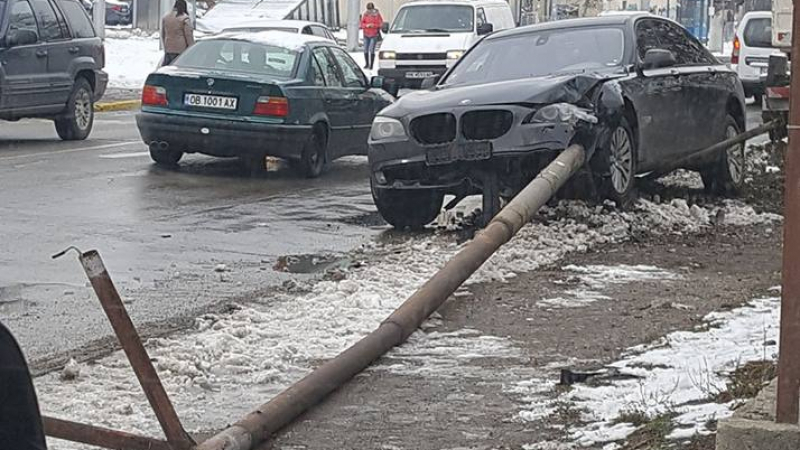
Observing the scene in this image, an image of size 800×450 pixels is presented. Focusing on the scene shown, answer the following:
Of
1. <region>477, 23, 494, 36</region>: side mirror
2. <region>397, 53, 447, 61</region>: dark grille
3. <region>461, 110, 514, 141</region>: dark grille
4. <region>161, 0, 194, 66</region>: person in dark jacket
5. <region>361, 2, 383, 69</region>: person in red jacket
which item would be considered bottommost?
<region>361, 2, 383, 69</region>: person in red jacket

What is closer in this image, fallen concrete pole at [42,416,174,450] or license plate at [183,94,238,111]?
fallen concrete pole at [42,416,174,450]

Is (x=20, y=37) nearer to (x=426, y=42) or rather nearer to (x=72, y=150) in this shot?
(x=72, y=150)

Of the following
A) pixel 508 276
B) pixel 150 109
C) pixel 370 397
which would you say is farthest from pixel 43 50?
pixel 370 397

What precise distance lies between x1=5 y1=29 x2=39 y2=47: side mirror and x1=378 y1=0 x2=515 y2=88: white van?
12.5 meters

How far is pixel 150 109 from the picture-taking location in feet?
49.5

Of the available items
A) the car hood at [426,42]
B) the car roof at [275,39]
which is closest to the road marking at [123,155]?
the car roof at [275,39]

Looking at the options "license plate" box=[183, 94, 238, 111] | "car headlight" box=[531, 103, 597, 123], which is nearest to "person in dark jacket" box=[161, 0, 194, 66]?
"license plate" box=[183, 94, 238, 111]

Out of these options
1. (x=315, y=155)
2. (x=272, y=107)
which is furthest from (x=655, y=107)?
(x=315, y=155)

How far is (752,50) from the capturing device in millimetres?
28172

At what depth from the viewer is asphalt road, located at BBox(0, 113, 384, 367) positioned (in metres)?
8.03

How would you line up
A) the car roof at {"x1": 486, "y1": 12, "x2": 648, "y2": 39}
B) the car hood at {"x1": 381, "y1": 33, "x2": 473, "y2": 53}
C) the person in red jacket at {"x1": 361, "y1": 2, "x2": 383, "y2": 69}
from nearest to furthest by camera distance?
1. the car roof at {"x1": 486, "y1": 12, "x2": 648, "y2": 39}
2. the car hood at {"x1": 381, "y1": 33, "x2": 473, "y2": 53}
3. the person in red jacket at {"x1": 361, "y1": 2, "x2": 383, "y2": 69}

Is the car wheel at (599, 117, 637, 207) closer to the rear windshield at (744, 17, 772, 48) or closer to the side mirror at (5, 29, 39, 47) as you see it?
the side mirror at (5, 29, 39, 47)

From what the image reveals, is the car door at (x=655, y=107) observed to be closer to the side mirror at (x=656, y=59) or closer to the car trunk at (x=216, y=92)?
the side mirror at (x=656, y=59)

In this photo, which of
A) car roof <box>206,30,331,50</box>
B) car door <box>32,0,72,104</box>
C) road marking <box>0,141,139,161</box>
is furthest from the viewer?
car door <box>32,0,72,104</box>
